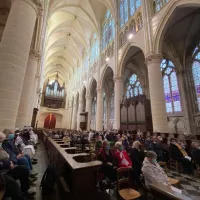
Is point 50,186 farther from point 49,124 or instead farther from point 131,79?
point 49,124

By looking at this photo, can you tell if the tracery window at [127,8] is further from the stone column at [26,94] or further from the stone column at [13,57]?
the stone column at [13,57]

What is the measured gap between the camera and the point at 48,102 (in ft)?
108

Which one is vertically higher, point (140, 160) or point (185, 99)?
point (185, 99)

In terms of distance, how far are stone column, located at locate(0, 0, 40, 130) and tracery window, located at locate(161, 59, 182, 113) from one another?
13.4 meters

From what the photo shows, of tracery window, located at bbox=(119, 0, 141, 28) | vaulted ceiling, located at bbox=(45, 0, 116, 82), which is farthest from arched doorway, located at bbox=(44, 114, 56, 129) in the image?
tracery window, located at bbox=(119, 0, 141, 28)

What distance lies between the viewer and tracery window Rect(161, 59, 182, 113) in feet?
41.3

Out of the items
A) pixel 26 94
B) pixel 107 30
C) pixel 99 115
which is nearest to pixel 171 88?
pixel 99 115

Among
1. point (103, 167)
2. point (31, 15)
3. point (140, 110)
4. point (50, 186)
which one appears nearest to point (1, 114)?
point (50, 186)

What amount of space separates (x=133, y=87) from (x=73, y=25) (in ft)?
52.2

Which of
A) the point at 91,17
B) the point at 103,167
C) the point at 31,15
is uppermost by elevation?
the point at 91,17

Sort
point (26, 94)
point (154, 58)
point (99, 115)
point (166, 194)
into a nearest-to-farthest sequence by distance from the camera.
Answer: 1. point (166, 194)
2. point (26, 94)
3. point (154, 58)
4. point (99, 115)

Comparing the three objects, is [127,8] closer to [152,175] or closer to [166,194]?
[152,175]

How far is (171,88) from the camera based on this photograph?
13148 mm

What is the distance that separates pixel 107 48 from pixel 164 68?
294 inches
